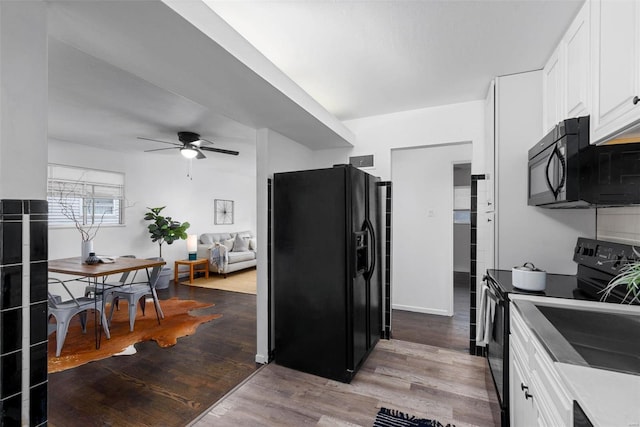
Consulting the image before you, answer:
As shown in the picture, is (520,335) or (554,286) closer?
(520,335)

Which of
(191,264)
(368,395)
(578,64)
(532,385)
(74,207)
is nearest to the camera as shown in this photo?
(532,385)

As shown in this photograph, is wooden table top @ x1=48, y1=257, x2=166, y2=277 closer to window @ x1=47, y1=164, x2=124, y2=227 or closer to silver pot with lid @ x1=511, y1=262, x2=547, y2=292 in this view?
window @ x1=47, y1=164, x2=124, y2=227

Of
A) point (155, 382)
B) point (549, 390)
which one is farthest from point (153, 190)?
point (549, 390)

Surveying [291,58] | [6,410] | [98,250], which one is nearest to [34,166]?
[6,410]

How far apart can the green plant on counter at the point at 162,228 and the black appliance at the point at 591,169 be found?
19.0 feet

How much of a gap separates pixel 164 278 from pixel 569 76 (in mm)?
6132

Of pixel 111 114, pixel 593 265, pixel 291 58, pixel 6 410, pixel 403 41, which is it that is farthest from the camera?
pixel 111 114

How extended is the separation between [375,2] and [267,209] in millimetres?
1809

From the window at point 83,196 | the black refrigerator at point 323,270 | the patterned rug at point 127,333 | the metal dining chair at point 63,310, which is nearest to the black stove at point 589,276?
the black refrigerator at point 323,270

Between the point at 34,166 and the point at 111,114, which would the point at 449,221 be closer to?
the point at 34,166

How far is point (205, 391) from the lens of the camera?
2297 mm

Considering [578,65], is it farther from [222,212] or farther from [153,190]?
[222,212]

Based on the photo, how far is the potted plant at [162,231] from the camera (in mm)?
5500

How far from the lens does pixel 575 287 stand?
1815 mm
